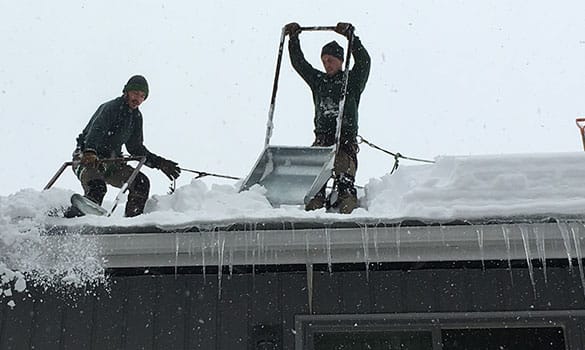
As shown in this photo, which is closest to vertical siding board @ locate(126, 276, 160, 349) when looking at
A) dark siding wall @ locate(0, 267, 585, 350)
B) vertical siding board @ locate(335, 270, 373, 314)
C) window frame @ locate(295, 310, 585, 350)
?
dark siding wall @ locate(0, 267, 585, 350)

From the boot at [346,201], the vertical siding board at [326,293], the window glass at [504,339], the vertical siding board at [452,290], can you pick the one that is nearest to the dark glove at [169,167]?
the boot at [346,201]

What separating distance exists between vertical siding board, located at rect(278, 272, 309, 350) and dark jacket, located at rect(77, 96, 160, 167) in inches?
74.4

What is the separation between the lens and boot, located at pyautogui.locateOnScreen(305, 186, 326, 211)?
499 centimetres

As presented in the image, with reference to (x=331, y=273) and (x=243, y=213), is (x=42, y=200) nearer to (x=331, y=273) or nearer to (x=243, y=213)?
(x=243, y=213)

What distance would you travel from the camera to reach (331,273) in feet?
13.9

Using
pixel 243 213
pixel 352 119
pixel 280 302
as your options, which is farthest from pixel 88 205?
pixel 352 119

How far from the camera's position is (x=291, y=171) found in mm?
4887

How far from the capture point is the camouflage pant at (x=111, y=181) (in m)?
5.16

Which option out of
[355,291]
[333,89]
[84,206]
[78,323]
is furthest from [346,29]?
[78,323]

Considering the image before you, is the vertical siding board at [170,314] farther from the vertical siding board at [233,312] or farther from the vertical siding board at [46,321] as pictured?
the vertical siding board at [46,321]

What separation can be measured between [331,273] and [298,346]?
0.50 meters

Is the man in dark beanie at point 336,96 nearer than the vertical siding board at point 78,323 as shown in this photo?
No

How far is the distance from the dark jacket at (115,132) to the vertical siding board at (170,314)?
1.37 m

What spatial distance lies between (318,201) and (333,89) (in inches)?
42.6
